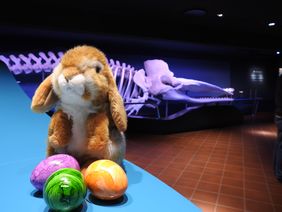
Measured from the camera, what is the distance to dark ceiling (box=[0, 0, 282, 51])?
3.67 meters

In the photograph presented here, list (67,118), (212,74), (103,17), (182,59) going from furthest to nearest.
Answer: (212,74) < (182,59) < (103,17) < (67,118)

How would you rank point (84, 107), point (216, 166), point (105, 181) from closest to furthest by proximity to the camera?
point (105, 181) < point (84, 107) < point (216, 166)

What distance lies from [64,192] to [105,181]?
0.15 meters

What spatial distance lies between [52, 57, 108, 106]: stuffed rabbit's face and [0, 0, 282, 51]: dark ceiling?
Answer: 3082 millimetres

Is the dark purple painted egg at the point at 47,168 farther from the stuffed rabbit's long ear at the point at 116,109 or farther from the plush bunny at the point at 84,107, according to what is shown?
the stuffed rabbit's long ear at the point at 116,109

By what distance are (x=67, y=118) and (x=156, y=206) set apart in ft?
1.60

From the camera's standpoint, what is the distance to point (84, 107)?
3.12 ft

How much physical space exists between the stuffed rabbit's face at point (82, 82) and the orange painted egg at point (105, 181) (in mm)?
254

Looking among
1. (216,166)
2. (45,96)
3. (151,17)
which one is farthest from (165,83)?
(45,96)

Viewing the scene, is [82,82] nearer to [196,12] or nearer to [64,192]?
[64,192]

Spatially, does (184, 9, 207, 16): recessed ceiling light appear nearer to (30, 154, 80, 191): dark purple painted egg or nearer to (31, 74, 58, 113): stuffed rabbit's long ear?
(31, 74, 58, 113): stuffed rabbit's long ear

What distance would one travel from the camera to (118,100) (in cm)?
95

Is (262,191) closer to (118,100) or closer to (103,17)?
(118,100)

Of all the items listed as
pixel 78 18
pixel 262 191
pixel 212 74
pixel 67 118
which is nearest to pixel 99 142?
pixel 67 118
